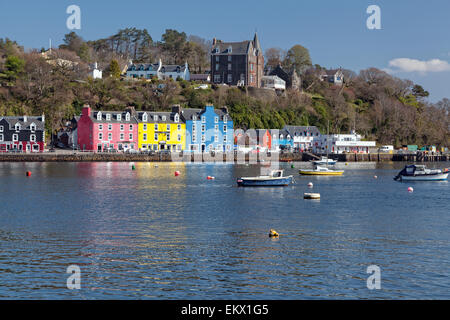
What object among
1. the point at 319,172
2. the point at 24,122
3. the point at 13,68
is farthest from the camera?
the point at 13,68

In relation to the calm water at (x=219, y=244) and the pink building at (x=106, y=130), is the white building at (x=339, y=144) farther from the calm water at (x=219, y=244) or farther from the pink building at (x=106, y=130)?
the calm water at (x=219, y=244)

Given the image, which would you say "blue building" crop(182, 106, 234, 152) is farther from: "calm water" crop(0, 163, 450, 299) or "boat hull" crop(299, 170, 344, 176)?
"calm water" crop(0, 163, 450, 299)

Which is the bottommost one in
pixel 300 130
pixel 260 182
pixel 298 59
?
pixel 260 182

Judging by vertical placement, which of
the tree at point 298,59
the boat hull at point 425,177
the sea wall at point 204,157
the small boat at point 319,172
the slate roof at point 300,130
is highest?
the tree at point 298,59

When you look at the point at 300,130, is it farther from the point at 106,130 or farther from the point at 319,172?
the point at 319,172

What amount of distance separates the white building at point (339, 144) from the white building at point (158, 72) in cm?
3812

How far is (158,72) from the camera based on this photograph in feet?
470

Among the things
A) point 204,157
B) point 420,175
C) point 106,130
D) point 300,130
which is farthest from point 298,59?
point 420,175

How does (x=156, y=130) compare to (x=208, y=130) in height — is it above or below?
below

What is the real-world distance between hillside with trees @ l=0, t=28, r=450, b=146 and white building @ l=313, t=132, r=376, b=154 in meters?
10.3

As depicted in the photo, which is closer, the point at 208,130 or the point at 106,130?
the point at 106,130

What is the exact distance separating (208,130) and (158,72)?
1367 inches

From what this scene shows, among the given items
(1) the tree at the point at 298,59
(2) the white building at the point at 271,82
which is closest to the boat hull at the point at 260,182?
(2) the white building at the point at 271,82

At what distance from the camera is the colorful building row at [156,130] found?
104 m
